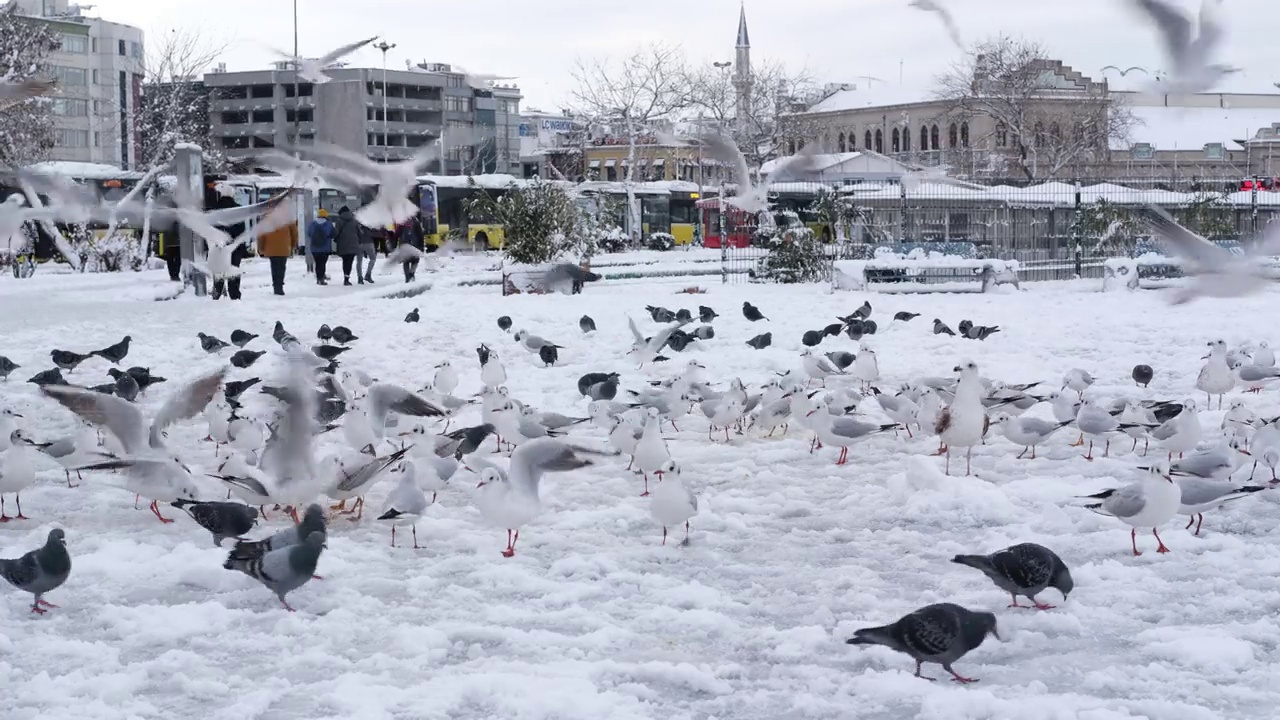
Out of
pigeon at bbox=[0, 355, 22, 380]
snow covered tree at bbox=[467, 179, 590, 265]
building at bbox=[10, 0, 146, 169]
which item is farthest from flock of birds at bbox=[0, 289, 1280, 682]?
building at bbox=[10, 0, 146, 169]

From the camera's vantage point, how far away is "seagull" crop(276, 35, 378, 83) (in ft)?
35.0

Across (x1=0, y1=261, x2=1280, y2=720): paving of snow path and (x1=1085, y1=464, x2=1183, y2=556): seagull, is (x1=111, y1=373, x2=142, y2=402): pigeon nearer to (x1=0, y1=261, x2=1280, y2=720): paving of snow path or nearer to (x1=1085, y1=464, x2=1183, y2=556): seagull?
(x1=0, y1=261, x2=1280, y2=720): paving of snow path

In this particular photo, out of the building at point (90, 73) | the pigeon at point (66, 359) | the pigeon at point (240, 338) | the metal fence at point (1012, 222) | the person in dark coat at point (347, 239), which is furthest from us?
the building at point (90, 73)

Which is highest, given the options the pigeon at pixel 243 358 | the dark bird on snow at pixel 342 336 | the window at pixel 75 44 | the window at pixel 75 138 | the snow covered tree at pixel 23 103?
the window at pixel 75 44

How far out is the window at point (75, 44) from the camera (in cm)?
8362

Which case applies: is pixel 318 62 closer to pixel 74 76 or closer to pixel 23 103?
pixel 23 103

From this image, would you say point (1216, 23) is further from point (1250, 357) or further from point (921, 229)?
point (921, 229)

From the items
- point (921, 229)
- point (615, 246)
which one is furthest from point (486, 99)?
point (921, 229)

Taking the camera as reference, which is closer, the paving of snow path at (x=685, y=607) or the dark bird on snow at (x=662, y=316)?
the paving of snow path at (x=685, y=607)

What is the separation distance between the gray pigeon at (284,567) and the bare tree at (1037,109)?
4656 centimetres

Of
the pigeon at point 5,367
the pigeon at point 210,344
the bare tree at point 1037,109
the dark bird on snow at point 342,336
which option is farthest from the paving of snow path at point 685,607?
the bare tree at point 1037,109

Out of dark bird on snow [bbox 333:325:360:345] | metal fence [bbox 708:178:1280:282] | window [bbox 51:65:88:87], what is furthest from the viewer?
window [bbox 51:65:88:87]

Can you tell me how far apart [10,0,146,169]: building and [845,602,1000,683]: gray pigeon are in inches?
3014

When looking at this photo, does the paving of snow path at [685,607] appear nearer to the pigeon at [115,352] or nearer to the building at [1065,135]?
the pigeon at [115,352]
